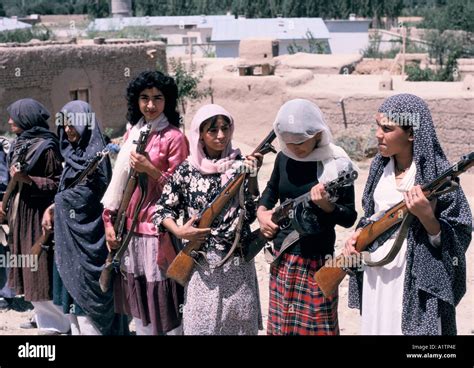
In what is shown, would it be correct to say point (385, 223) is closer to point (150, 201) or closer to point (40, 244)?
point (150, 201)

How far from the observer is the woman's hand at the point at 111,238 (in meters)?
4.35

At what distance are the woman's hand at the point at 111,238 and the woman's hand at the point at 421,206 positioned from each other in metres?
1.77

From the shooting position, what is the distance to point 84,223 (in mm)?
4715

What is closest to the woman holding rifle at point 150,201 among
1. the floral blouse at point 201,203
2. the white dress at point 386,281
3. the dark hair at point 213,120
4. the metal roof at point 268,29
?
the floral blouse at point 201,203

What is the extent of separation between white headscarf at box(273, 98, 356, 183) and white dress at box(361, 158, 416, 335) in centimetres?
18

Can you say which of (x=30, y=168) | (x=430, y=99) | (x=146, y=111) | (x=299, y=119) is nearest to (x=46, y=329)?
(x=30, y=168)

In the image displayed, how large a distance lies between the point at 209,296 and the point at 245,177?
608 mm

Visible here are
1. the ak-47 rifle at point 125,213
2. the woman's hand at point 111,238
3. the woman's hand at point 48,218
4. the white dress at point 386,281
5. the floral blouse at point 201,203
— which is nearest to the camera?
the white dress at point 386,281

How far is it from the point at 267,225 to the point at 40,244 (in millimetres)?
2020

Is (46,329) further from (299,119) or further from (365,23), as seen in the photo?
(365,23)

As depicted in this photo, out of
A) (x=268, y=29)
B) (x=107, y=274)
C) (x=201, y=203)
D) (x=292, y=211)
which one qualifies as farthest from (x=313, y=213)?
(x=268, y=29)

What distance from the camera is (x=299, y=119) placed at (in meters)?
3.47

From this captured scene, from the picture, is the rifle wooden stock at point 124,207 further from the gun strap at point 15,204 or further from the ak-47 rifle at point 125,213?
the gun strap at point 15,204

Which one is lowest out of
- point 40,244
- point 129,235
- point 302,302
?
point 40,244
